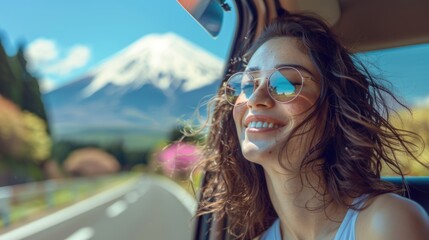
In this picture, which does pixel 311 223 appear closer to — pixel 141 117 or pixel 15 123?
pixel 141 117

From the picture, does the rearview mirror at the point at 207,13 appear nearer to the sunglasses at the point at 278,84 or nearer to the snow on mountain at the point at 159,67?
the snow on mountain at the point at 159,67

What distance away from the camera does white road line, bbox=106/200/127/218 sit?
3.23 m

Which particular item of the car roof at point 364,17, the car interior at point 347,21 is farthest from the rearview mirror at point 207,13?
the car roof at point 364,17

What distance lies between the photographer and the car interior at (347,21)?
2070 millimetres

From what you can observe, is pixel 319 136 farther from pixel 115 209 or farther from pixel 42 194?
pixel 115 209

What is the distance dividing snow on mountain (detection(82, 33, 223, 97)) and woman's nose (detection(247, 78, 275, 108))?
68 centimetres

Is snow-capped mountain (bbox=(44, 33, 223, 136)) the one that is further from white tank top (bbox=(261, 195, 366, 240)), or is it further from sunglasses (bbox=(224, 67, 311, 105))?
white tank top (bbox=(261, 195, 366, 240))

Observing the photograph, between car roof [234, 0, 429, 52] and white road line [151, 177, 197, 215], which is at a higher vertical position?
car roof [234, 0, 429, 52]

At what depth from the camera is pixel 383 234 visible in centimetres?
129

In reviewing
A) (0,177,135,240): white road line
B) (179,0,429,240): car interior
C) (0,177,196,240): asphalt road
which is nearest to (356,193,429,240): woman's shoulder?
(179,0,429,240): car interior

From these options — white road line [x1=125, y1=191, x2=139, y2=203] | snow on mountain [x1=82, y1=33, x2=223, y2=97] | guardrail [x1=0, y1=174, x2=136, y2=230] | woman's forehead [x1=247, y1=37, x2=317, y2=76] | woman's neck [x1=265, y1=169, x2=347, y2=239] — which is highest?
woman's forehead [x1=247, y1=37, x2=317, y2=76]

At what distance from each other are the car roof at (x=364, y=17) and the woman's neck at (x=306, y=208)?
0.80 metres

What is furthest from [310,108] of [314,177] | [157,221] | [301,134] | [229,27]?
[157,221]

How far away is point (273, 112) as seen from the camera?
1427mm
